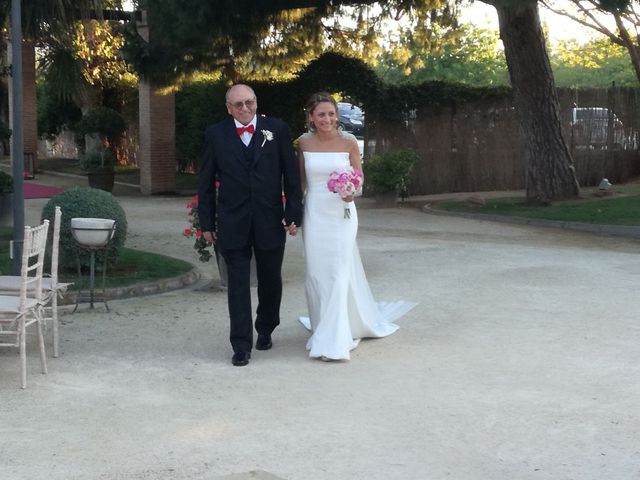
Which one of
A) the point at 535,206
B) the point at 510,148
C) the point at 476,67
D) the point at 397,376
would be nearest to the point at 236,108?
the point at 397,376

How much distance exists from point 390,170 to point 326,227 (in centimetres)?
1338

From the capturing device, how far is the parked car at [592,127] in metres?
24.3

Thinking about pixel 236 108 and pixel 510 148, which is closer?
pixel 236 108

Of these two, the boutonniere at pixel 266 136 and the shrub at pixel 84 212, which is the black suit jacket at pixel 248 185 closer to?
the boutonniere at pixel 266 136

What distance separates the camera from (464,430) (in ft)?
20.0

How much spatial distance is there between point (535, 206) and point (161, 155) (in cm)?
936

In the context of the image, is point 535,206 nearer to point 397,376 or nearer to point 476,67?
point 397,376

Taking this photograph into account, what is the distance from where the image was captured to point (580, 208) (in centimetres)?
1878

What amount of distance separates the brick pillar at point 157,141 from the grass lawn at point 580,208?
23.1ft

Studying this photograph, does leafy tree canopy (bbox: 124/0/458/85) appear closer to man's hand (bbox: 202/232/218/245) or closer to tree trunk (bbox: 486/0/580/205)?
tree trunk (bbox: 486/0/580/205)

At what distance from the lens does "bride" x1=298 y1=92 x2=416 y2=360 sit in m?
8.02

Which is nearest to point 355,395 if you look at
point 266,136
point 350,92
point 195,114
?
point 266,136

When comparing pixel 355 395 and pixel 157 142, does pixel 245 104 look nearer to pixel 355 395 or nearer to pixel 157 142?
pixel 355 395

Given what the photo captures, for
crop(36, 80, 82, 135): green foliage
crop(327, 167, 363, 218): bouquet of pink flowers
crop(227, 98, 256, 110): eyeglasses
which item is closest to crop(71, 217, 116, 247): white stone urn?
crop(227, 98, 256, 110): eyeglasses
